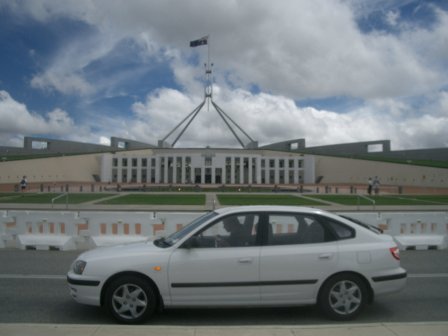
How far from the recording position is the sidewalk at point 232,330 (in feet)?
13.3

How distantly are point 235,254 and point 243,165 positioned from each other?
74.8 m

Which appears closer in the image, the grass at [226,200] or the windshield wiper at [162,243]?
the windshield wiper at [162,243]

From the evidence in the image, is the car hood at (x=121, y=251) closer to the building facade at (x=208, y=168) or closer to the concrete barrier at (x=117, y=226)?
the concrete barrier at (x=117, y=226)

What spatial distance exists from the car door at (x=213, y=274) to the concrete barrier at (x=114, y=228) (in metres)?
5.62

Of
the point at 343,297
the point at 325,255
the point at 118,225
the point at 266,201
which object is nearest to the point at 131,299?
the point at 325,255

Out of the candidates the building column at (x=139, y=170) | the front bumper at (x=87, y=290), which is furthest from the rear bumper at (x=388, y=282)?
the building column at (x=139, y=170)

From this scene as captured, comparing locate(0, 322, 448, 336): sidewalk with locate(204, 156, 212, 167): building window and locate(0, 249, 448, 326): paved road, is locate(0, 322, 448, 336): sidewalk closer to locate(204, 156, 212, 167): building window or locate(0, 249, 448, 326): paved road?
locate(0, 249, 448, 326): paved road

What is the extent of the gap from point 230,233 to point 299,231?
0.92 meters

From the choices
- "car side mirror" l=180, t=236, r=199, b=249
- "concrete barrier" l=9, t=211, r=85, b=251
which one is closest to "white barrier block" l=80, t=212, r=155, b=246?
"concrete barrier" l=9, t=211, r=85, b=251

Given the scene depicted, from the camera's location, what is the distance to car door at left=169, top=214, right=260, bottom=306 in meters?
4.82

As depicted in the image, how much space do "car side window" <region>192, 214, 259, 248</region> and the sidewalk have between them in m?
1.07

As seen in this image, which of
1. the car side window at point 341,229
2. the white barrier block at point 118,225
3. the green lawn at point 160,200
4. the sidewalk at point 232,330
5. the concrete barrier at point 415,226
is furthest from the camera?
the green lawn at point 160,200

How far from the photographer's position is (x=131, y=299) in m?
4.80

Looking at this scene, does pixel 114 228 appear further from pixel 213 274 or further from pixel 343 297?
pixel 343 297
